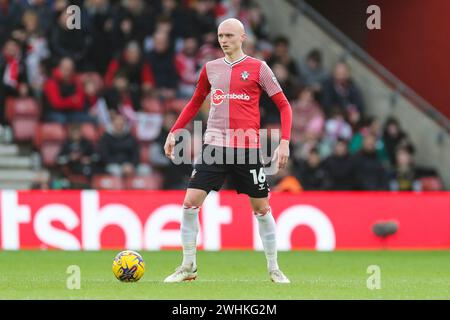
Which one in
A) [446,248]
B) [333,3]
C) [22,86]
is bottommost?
[446,248]

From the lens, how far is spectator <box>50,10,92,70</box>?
19.1 meters

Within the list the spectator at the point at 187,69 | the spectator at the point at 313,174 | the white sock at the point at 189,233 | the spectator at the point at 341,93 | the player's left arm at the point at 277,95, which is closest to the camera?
the player's left arm at the point at 277,95

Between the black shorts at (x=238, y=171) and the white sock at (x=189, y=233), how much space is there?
0.24 meters

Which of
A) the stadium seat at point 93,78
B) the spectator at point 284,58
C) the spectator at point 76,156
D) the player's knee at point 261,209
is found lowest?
the player's knee at point 261,209

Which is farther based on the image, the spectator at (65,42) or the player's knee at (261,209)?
the spectator at (65,42)

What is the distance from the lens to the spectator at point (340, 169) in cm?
1838

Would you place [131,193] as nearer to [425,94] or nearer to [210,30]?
[210,30]

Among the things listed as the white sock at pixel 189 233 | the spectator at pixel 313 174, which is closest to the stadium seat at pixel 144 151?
the spectator at pixel 313 174

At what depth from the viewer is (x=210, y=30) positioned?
66.3ft

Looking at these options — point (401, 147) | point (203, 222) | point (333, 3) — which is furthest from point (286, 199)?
point (333, 3)

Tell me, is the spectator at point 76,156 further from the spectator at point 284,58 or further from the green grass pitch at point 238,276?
the spectator at point 284,58

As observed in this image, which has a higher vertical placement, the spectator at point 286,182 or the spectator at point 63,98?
the spectator at point 63,98

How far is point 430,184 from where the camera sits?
1984cm

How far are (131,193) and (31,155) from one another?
292 cm
